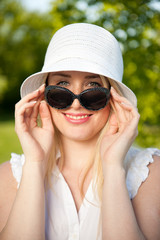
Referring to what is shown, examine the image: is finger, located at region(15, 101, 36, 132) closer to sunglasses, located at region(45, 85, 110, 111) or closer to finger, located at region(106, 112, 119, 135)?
sunglasses, located at region(45, 85, 110, 111)

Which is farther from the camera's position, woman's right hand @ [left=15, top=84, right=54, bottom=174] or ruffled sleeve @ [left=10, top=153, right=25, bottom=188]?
ruffled sleeve @ [left=10, top=153, right=25, bottom=188]

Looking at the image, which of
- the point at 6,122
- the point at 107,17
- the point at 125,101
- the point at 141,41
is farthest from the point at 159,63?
the point at 6,122

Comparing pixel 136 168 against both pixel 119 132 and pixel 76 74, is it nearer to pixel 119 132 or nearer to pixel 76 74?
pixel 119 132

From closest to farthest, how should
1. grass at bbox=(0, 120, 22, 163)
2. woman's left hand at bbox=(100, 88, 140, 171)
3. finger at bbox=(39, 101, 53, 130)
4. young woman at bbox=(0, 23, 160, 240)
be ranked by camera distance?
1. young woman at bbox=(0, 23, 160, 240)
2. woman's left hand at bbox=(100, 88, 140, 171)
3. finger at bbox=(39, 101, 53, 130)
4. grass at bbox=(0, 120, 22, 163)

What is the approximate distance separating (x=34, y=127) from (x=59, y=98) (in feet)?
1.29

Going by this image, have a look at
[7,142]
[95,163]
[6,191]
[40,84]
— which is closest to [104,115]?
[95,163]

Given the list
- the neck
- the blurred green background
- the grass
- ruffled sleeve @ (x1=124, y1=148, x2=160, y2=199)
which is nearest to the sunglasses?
the neck

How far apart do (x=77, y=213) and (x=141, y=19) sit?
7.51 feet

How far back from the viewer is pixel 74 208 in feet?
7.54

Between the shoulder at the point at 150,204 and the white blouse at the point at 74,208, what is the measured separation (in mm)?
45

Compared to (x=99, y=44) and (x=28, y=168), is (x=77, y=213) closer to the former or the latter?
(x=28, y=168)

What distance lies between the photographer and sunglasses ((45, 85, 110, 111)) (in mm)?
2273

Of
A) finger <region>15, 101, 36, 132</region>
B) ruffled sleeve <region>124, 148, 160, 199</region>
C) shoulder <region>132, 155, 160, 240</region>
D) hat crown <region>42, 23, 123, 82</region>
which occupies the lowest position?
shoulder <region>132, 155, 160, 240</region>

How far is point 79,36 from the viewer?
232cm
